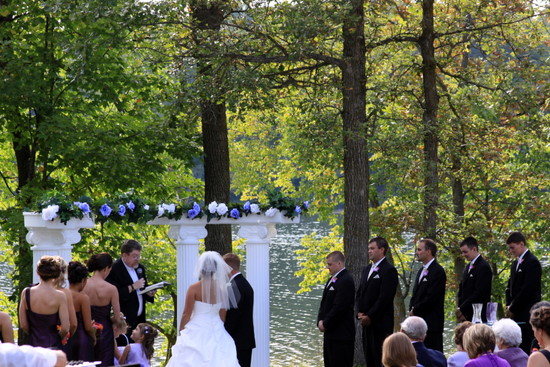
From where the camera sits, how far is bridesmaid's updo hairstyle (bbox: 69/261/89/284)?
7.38 metres

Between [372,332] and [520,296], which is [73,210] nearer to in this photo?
[372,332]

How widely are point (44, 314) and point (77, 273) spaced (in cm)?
52

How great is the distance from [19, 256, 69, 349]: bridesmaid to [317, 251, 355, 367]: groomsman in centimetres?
307

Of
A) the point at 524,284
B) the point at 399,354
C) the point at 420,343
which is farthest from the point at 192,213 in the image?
the point at 399,354

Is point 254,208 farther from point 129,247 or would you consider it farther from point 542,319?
point 542,319

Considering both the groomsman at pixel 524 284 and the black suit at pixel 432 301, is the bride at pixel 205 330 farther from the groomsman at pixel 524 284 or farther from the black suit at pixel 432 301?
the groomsman at pixel 524 284

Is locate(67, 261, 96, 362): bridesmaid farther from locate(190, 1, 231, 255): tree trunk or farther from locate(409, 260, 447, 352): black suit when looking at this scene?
locate(190, 1, 231, 255): tree trunk

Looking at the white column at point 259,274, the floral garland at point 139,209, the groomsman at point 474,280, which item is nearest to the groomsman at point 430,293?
the groomsman at point 474,280

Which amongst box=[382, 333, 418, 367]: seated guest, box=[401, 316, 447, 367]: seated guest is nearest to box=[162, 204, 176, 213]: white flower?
A: box=[401, 316, 447, 367]: seated guest

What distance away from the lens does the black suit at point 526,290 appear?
9328 mm

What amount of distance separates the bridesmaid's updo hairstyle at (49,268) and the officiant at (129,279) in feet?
6.42

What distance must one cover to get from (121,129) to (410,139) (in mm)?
5627

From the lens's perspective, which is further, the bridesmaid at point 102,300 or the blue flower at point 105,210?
the blue flower at point 105,210

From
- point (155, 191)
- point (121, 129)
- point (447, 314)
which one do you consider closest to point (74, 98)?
point (121, 129)
